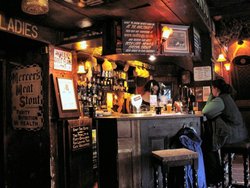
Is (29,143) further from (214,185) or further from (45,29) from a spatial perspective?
(214,185)

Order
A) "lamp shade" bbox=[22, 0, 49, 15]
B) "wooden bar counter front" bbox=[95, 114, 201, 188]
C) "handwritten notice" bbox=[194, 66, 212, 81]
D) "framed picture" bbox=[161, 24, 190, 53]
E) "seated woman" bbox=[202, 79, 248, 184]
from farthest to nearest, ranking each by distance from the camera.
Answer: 1. "handwritten notice" bbox=[194, 66, 212, 81]
2. "framed picture" bbox=[161, 24, 190, 53]
3. "seated woman" bbox=[202, 79, 248, 184]
4. "wooden bar counter front" bbox=[95, 114, 201, 188]
5. "lamp shade" bbox=[22, 0, 49, 15]

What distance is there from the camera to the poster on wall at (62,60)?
473 centimetres

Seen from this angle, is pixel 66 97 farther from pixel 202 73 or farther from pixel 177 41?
pixel 202 73

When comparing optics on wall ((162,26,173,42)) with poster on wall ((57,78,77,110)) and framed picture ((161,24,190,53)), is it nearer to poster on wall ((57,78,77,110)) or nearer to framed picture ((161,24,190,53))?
framed picture ((161,24,190,53))

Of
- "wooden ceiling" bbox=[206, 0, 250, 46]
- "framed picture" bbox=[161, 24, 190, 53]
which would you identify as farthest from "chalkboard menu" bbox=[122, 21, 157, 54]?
"wooden ceiling" bbox=[206, 0, 250, 46]

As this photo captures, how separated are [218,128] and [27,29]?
3.10 meters

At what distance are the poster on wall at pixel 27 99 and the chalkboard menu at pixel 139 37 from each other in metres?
1.42

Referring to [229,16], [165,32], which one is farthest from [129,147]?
[229,16]

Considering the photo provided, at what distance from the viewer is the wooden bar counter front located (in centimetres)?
362

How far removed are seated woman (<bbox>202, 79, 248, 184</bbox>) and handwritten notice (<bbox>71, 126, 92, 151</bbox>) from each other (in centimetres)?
198

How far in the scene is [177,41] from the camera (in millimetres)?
5113

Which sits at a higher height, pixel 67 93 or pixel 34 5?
pixel 34 5

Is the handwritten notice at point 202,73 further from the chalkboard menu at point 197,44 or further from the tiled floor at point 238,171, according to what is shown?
the tiled floor at point 238,171

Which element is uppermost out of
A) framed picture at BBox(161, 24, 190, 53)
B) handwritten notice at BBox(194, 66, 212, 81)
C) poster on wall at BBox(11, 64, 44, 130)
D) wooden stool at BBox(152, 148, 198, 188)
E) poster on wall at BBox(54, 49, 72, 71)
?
framed picture at BBox(161, 24, 190, 53)
